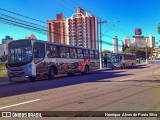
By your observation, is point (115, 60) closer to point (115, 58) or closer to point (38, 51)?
point (115, 58)

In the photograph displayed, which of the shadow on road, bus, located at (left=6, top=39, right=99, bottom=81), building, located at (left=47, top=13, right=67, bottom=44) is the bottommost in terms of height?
the shadow on road

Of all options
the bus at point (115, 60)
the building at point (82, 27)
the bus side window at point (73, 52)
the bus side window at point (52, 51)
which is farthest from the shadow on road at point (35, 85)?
the building at point (82, 27)

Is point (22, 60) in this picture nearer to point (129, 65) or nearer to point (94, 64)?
point (94, 64)

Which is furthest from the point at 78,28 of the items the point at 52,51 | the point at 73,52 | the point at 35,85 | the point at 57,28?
the point at 35,85

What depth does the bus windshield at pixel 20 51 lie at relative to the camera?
70.1 feet

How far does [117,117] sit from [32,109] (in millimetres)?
2757

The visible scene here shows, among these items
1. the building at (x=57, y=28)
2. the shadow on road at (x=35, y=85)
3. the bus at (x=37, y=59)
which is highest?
the building at (x=57, y=28)

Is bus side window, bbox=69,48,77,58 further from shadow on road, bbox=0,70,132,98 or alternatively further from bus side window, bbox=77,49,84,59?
Answer: shadow on road, bbox=0,70,132,98

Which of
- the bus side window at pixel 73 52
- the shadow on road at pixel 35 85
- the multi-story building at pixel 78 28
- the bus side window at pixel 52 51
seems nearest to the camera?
the shadow on road at pixel 35 85

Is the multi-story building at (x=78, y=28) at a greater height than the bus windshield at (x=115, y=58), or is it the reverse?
the multi-story building at (x=78, y=28)

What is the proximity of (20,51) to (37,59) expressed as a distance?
151cm

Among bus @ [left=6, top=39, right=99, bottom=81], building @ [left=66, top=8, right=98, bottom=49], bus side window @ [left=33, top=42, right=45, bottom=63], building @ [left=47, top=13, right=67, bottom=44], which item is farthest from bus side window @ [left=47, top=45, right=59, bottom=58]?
building @ [left=66, top=8, right=98, bottom=49]

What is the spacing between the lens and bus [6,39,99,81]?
21375mm

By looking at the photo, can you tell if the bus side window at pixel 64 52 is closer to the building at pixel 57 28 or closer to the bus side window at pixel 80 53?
the bus side window at pixel 80 53
